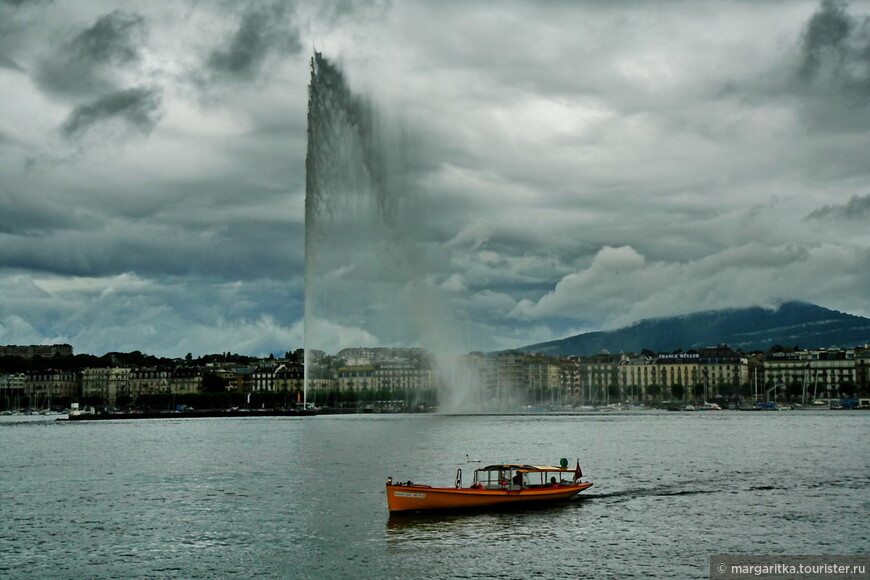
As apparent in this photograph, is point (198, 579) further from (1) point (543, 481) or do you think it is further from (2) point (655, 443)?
(2) point (655, 443)

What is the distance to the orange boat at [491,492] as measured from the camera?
36.8 meters

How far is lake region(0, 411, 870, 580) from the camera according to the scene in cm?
2933

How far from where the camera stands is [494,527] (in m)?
34.9

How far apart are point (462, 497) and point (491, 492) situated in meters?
1.18

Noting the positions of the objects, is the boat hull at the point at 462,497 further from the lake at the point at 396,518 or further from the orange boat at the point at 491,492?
the lake at the point at 396,518

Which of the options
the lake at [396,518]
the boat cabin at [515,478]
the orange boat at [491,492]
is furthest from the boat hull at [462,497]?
the lake at [396,518]

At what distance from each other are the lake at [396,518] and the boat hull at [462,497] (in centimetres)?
54

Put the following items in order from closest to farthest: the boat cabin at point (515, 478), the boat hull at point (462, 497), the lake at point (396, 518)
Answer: the lake at point (396, 518)
the boat hull at point (462, 497)
the boat cabin at point (515, 478)

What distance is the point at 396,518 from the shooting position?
36594mm

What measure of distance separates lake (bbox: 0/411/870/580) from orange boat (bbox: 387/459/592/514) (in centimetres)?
58

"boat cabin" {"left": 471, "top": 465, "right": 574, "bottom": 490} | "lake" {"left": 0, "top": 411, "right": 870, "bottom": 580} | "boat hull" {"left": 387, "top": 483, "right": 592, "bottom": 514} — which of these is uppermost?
"boat cabin" {"left": 471, "top": 465, "right": 574, "bottom": 490}

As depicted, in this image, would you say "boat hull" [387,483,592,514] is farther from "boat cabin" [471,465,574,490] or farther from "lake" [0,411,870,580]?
"lake" [0,411,870,580]

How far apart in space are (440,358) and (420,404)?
57.2 metres

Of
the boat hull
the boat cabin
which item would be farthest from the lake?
the boat cabin
